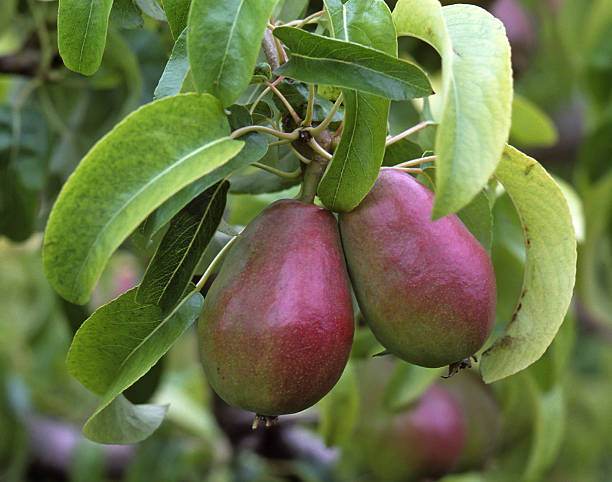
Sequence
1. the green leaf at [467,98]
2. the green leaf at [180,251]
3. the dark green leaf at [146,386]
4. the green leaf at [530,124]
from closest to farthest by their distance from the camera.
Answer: the green leaf at [467,98]
the green leaf at [180,251]
the dark green leaf at [146,386]
the green leaf at [530,124]

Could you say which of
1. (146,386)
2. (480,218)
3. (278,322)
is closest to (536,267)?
(480,218)

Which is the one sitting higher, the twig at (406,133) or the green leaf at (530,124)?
the twig at (406,133)

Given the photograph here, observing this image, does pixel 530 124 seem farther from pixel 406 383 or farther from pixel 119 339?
pixel 119 339

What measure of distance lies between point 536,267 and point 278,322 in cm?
18

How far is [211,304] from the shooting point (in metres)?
0.48

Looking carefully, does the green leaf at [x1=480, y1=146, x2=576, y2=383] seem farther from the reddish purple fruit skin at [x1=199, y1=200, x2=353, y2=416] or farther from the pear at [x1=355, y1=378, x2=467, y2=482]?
the pear at [x1=355, y1=378, x2=467, y2=482]

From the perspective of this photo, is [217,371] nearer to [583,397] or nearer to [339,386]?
[339,386]

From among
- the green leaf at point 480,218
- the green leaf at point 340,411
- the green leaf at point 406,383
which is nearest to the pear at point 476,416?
the green leaf at point 406,383

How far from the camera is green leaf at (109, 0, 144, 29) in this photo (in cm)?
55

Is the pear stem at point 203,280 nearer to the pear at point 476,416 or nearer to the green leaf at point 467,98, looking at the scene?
the green leaf at point 467,98

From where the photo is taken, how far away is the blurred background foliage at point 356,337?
0.90m

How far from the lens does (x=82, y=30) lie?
0.47m

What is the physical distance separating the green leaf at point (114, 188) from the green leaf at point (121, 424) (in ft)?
0.37

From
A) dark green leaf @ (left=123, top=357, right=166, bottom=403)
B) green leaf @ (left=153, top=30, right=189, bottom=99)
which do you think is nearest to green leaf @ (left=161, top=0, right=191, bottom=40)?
green leaf @ (left=153, top=30, right=189, bottom=99)
